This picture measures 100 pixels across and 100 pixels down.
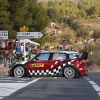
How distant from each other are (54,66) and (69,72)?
83cm

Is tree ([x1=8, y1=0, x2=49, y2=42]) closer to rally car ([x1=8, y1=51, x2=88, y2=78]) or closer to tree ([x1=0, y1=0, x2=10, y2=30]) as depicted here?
tree ([x1=0, y1=0, x2=10, y2=30])

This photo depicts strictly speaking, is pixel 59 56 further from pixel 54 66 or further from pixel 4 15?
pixel 4 15

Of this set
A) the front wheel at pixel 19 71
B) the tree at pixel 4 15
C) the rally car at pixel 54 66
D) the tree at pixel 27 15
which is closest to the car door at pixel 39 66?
the rally car at pixel 54 66

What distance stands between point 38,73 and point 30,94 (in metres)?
8.06

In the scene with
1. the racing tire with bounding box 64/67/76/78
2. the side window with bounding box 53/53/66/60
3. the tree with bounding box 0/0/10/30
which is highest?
the tree with bounding box 0/0/10/30

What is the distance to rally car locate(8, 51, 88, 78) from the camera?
19344 mm

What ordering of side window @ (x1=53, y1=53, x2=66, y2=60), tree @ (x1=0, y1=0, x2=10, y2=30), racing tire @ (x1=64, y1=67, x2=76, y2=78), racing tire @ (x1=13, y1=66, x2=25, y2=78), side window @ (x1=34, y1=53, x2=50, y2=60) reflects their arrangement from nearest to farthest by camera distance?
racing tire @ (x1=64, y1=67, x2=76, y2=78)
racing tire @ (x1=13, y1=66, x2=25, y2=78)
side window @ (x1=53, y1=53, x2=66, y2=60)
side window @ (x1=34, y1=53, x2=50, y2=60)
tree @ (x1=0, y1=0, x2=10, y2=30)

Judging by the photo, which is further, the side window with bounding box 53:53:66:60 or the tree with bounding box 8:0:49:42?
the tree with bounding box 8:0:49:42

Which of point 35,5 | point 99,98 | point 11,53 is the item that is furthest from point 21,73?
point 35,5

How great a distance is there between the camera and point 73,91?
40.7 ft

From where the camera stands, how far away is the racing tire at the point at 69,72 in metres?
19.3

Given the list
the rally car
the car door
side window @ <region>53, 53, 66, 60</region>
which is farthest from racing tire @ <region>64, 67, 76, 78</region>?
the car door

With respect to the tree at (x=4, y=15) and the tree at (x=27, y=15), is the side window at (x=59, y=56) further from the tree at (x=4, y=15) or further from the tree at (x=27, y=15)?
the tree at (x=27, y=15)

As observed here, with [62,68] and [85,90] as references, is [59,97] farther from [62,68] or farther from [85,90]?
[62,68]
